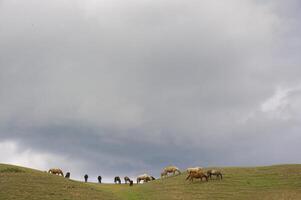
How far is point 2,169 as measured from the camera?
214ft

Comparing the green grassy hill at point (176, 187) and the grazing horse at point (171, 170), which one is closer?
the green grassy hill at point (176, 187)

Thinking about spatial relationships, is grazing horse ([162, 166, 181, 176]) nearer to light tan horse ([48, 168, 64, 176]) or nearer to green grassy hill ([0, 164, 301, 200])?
green grassy hill ([0, 164, 301, 200])

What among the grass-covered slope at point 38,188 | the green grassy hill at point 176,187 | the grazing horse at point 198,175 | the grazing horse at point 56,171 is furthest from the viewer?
the grazing horse at point 56,171

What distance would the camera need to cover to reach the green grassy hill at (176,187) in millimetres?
53281

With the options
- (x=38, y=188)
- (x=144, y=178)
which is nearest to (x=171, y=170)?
(x=144, y=178)

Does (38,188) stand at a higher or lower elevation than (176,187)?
higher

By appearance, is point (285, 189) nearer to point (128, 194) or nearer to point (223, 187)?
point (223, 187)

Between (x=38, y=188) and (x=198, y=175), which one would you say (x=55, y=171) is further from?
(x=198, y=175)

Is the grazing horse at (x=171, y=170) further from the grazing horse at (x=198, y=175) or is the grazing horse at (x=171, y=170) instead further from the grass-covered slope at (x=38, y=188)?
the grass-covered slope at (x=38, y=188)

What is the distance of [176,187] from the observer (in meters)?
61.4

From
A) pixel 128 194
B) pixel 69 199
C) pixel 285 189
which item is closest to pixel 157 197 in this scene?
pixel 128 194

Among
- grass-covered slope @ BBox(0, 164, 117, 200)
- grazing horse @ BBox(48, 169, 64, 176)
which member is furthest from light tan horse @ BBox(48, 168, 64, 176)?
grass-covered slope @ BBox(0, 164, 117, 200)

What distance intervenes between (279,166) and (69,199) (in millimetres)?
33542

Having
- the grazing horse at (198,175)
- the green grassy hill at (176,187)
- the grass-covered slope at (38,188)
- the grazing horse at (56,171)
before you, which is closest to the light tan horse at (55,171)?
the grazing horse at (56,171)
